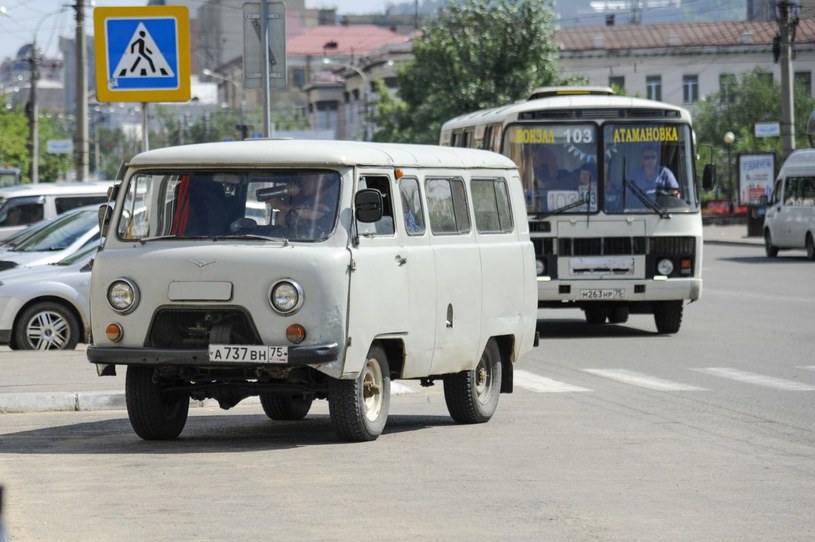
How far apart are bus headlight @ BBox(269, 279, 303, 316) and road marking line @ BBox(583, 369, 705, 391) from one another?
219 inches

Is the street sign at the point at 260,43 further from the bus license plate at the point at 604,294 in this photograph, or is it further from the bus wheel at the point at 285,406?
the bus wheel at the point at 285,406

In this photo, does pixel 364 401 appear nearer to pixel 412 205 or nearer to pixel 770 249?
pixel 412 205

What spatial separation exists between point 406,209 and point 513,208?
194cm

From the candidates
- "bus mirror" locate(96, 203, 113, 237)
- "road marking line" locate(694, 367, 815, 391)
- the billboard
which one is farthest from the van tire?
the billboard

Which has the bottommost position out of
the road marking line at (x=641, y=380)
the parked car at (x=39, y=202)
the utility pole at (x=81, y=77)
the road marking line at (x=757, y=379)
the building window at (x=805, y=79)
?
the road marking line at (x=757, y=379)

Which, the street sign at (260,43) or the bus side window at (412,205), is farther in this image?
the street sign at (260,43)

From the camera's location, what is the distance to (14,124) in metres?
84.4

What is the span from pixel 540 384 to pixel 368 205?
207 inches

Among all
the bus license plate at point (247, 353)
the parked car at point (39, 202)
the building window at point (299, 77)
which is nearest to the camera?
the bus license plate at point (247, 353)

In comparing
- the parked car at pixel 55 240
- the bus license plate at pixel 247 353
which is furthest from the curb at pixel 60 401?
the parked car at pixel 55 240

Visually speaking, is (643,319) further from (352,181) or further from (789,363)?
(352,181)

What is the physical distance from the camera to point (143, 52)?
1595cm

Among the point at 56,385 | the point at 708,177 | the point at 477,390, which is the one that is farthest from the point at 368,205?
the point at 708,177

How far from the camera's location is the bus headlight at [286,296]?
32.8 feet
